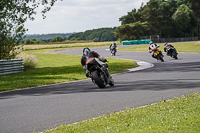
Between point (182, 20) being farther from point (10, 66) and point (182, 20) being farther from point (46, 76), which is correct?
point (46, 76)

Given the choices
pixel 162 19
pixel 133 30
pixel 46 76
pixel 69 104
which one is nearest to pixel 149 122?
pixel 69 104

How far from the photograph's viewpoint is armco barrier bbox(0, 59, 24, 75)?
869 inches

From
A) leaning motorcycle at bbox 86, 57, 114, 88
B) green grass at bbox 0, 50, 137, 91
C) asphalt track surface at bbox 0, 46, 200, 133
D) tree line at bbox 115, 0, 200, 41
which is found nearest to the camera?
asphalt track surface at bbox 0, 46, 200, 133

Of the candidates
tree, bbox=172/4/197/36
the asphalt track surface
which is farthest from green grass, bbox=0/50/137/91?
tree, bbox=172/4/197/36

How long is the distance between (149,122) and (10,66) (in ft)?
59.7

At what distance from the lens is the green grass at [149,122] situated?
5.61m

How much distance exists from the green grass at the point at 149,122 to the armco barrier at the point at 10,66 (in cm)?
1635

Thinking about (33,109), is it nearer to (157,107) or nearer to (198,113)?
(157,107)

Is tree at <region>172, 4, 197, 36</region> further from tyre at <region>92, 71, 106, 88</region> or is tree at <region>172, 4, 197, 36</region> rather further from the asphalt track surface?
tyre at <region>92, 71, 106, 88</region>

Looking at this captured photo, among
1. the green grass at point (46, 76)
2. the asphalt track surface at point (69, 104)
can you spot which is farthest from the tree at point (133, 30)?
the asphalt track surface at point (69, 104)

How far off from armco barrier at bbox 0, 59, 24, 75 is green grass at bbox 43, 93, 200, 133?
644 inches

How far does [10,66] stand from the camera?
22.7m

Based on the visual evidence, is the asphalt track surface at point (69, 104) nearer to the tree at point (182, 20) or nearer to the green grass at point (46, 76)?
the green grass at point (46, 76)

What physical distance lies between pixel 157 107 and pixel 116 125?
196 centimetres
